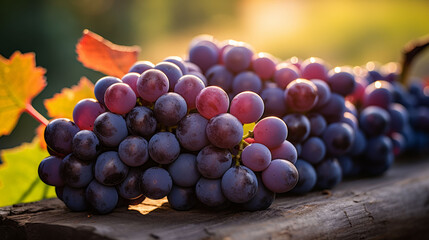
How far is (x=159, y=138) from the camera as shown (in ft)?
2.08

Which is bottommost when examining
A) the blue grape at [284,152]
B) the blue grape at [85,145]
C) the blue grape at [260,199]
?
the blue grape at [260,199]

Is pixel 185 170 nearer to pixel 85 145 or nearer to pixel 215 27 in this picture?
pixel 85 145

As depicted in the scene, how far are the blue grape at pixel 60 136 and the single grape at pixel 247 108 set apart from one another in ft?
0.96

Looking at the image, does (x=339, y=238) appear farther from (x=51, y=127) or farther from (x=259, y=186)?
(x=51, y=127)

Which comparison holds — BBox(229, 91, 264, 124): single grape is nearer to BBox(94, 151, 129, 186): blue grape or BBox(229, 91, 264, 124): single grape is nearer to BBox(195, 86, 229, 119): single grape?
BBox(195, 86, 229, 119): single grape

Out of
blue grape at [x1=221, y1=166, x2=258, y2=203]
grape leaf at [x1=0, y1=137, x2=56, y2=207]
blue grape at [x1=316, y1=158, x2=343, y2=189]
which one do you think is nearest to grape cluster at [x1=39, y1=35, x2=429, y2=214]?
blue grape at [x1=221, y1=166, x2=258, y2=203]

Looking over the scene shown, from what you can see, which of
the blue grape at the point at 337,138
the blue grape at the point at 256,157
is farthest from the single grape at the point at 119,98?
the blue grape at the point at 337,138

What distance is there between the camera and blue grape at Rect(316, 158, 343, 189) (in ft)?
2.84

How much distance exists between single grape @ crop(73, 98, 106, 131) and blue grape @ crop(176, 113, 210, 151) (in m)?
0.16

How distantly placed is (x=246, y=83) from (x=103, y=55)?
0.35 meters

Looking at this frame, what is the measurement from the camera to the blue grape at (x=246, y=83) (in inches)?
32.2

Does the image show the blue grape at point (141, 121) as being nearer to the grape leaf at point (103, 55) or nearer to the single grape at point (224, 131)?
the single grape at point (224, 131)

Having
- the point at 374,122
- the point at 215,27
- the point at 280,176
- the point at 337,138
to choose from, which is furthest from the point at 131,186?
the point at 215,27

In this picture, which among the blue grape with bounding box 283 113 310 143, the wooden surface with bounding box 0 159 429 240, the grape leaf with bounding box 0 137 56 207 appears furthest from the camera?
the grape leaf with bounding box 0 137 56 207
